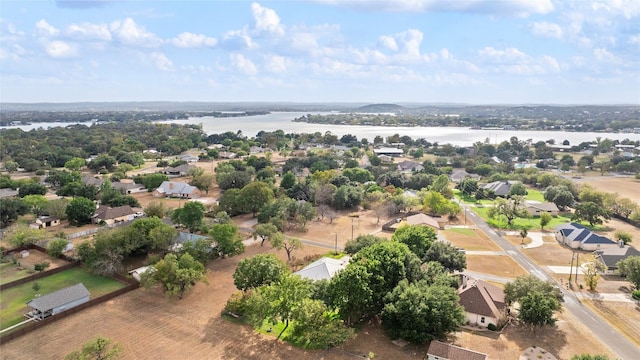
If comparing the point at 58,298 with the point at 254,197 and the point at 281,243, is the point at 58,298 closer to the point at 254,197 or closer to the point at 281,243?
the point at 281,243

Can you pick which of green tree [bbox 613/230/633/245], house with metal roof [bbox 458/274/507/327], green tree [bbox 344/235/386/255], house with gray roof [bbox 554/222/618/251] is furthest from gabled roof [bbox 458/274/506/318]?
green tree [bbox 613/230/633/245]

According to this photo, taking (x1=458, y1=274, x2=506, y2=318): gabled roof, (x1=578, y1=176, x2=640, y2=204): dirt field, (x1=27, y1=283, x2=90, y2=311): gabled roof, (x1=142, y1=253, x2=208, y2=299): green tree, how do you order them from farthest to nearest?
(x1=578, y1=176, x2=640, y2=204): dirt field
(x1=142, y1=253, x2=208, y2=299): green tree
(x1=27, y1=283, x2=90, y2=311): gabled roof
(x1=458, y1=274, x2=506, y2=318): gabled roof

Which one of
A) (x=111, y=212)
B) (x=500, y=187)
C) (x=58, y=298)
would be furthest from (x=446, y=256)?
(x=500, y=187)

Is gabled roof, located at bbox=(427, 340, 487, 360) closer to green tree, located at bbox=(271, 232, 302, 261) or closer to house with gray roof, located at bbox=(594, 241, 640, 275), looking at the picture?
green tree, located at bbox=(271, 232, 302, 261)

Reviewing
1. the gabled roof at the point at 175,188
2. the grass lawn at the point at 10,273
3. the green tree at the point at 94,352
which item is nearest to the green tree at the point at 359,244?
the green tree at the point at 94,352

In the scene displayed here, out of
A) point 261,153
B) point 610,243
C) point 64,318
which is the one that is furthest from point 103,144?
point 610,243

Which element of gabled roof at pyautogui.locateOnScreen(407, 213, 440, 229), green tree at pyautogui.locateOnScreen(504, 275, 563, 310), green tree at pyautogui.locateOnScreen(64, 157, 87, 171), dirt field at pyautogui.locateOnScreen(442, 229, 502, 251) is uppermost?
green tree at pyautogui.locateOnScreen(64, 157, 87, 171)
